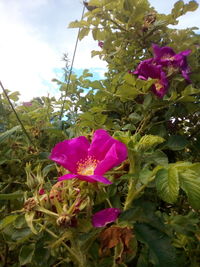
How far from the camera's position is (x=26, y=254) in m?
0.76

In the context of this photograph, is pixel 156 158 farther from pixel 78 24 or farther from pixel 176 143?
pixel 78 24

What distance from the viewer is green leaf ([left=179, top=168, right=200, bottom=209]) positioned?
0.63 m

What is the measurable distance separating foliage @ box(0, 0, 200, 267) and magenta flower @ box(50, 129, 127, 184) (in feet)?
0.11

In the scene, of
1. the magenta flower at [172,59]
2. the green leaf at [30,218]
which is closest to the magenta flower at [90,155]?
the green leaf at [30,218]

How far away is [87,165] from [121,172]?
0.39 feet

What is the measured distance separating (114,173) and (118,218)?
4.4 inches

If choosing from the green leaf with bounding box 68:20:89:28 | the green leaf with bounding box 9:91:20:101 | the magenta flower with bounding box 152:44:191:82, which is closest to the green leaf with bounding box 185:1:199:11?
the magenta flower with bounding box 152:44:191:82

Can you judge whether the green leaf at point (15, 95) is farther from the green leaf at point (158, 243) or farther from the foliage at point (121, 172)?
the green leaf at point (158, 243)

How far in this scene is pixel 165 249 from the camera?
2.08 ft

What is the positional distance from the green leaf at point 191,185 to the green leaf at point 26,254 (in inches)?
17.0

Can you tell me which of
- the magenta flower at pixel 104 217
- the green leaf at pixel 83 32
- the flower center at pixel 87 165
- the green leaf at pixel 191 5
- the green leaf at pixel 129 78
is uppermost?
the green leaf at pixel 191 5

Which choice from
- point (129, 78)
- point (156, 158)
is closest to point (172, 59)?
point (129, 78)

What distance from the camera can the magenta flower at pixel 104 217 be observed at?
62 cm

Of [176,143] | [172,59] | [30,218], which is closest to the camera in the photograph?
[30,218]
